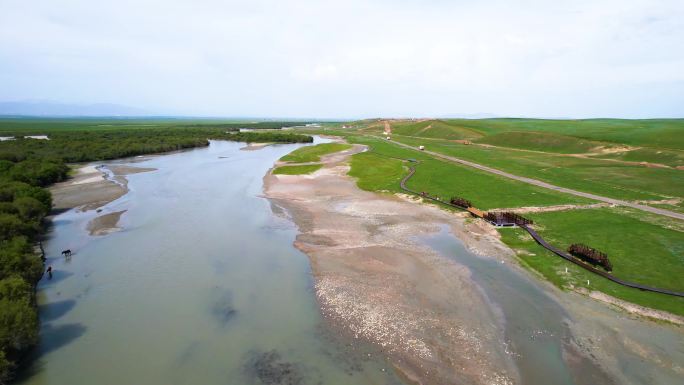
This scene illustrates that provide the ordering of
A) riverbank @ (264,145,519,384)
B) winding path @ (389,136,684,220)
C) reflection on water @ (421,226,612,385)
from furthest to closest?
winding path @ (389,136,684,220), riverbank @ (264,145,519,384), reflection on water @ (421,226,612,385)

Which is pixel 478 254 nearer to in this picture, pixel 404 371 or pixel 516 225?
pixel 516 225

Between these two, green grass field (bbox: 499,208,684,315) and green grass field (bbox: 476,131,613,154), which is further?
green grass field (bbox: 476,131,613,154)

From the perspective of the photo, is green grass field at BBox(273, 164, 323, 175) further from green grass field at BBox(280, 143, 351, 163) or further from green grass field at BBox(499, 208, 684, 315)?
green grass field at BBox(499, 208, 684, 315)

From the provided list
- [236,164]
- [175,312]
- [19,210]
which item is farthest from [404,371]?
[236,164]

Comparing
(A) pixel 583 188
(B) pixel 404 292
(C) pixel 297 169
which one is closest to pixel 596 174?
(A) pixel 583 188

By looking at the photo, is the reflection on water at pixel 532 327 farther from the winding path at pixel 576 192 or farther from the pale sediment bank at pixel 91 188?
the pale sediment bank at pixel 91 188

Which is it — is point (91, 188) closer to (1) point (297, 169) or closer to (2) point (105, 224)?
(2) point (105, 224)

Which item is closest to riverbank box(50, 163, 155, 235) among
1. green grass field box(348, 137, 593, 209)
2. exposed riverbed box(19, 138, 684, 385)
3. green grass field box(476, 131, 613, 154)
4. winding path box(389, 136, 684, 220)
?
exposed riverbed box(19, 138, 684, 385)

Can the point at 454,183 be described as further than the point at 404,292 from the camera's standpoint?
Yes
